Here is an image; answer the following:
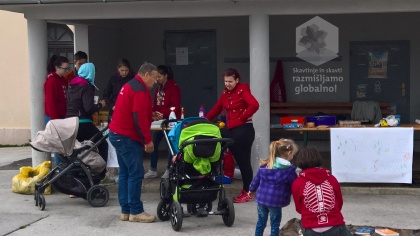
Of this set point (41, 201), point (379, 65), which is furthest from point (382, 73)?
point (41, 201)

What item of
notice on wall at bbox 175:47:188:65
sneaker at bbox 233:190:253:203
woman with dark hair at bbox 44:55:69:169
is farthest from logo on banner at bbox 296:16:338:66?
woman with dark hair at bbox 44:55:69:169

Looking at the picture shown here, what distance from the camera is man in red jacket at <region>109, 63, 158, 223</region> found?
8.49 meters

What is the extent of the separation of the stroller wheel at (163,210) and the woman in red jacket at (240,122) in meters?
1.25

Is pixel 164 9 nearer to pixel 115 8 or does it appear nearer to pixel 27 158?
pixel 115 8

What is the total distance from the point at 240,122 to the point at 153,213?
5.12ft

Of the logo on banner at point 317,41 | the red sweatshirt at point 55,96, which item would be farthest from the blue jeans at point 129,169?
the logo on banner at point 317,41

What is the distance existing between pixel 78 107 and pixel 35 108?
1.29 metres

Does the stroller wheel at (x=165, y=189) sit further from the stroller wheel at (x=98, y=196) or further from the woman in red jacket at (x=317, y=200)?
the woman in red jacket at (x=317, y=200)

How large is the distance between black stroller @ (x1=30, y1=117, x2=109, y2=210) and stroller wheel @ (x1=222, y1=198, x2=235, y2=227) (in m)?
1.88

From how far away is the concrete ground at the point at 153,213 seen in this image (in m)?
8.61

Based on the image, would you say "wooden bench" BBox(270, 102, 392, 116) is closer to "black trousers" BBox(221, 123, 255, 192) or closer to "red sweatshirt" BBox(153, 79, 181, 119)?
"red sweatshirt" BBox(153, 79, 181, 119)

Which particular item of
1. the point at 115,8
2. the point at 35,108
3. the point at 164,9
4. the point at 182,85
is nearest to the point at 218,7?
the point at 164,9

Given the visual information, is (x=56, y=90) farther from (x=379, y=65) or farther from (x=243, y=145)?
(x=379, y=65)

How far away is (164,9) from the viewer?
10656mm
